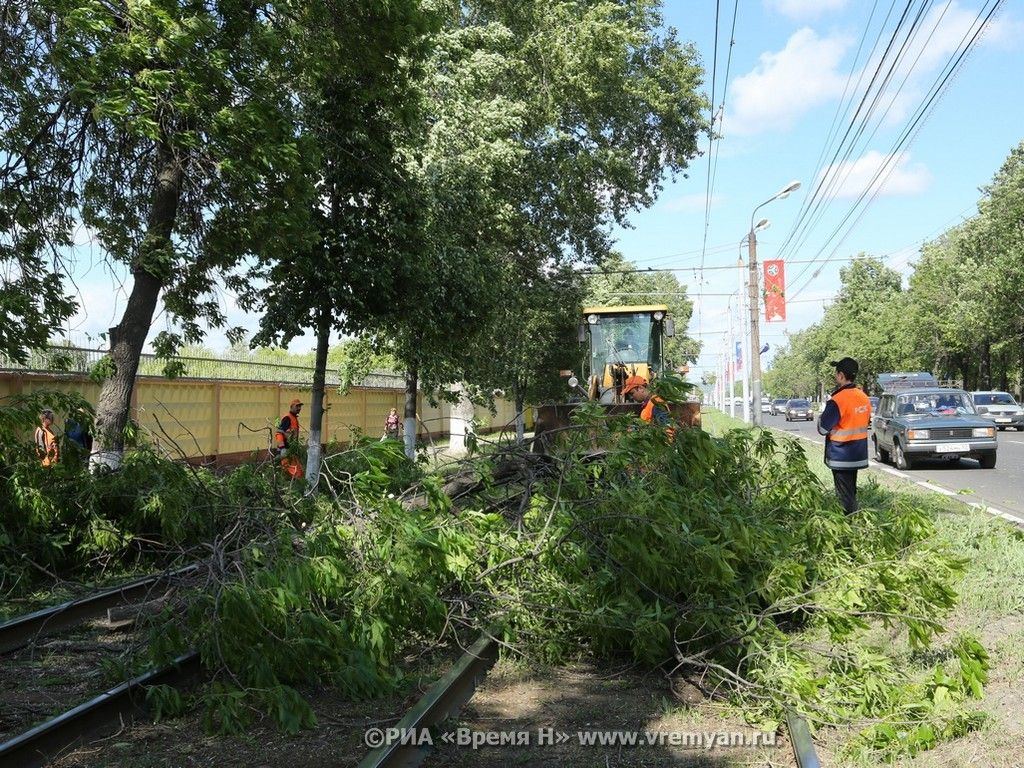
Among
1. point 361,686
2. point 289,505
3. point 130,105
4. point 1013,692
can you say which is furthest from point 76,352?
point 1013,692

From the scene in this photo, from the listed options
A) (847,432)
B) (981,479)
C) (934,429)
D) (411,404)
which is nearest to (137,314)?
(847,432)

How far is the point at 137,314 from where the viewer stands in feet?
40.8

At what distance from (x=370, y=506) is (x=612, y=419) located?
2.08 meters

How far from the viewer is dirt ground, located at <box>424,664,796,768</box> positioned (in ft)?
15.8

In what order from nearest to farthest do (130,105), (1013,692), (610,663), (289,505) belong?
(1013,692)
(610,663)
(289,505)
(130,105)

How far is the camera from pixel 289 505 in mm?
6961

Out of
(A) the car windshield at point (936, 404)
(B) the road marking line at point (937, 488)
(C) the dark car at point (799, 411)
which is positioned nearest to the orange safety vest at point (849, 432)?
(B) the road marking line at point (937, 488)

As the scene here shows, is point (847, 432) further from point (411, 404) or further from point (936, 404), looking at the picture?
point (936, 404)

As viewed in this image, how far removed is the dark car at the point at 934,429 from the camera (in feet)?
65.6

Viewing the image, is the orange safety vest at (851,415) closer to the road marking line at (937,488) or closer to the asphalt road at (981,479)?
the asphalt road at (981,479)

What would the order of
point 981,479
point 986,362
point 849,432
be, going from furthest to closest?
point 986,362, point 981,479, point 849,432

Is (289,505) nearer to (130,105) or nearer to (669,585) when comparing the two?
(669,585)

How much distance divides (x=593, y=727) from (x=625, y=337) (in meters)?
14.3

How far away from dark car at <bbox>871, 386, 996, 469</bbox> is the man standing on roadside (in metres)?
11.8
